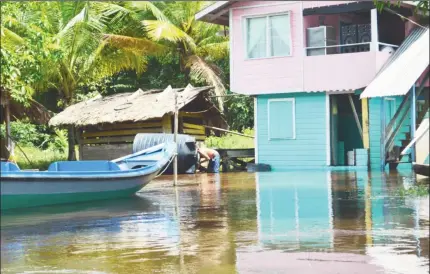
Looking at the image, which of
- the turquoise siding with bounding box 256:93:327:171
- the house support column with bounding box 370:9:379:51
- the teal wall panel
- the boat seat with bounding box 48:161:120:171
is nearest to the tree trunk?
the turquoise siding with bounding box 256:93:327:171

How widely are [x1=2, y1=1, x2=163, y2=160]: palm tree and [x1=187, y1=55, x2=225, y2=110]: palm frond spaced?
118 cm

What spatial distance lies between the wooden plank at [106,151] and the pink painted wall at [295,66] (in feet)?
13.4

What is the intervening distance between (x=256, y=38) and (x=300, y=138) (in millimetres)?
2809

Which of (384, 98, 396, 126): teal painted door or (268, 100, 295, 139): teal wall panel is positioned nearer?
(384, 98, 396, 126): teal painted door

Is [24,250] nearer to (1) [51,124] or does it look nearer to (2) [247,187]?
(2) [247,187]

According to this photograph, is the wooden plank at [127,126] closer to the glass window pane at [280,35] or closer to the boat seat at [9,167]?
the glass window pane at [280,35]

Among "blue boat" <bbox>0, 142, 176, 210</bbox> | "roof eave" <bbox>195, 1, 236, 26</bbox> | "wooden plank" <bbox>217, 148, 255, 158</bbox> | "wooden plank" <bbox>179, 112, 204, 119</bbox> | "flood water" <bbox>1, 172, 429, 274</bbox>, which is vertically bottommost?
"flood water" <bbox>1, 172, 429, 274</bbox>

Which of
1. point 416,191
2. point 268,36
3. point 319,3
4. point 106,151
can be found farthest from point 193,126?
point 416,191

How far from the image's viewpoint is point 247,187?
1436cm

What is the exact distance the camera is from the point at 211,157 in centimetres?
2050

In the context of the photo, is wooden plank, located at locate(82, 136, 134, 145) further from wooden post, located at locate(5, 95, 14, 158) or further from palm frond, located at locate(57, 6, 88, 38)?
wooden post, located at locate(5, 95, 14, 158)

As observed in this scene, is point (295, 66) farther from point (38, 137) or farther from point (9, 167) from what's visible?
point (38, 137)

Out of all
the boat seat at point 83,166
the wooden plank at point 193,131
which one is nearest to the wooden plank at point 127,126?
the wooden plank at point 193,131

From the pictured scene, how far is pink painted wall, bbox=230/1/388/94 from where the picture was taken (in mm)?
18734
